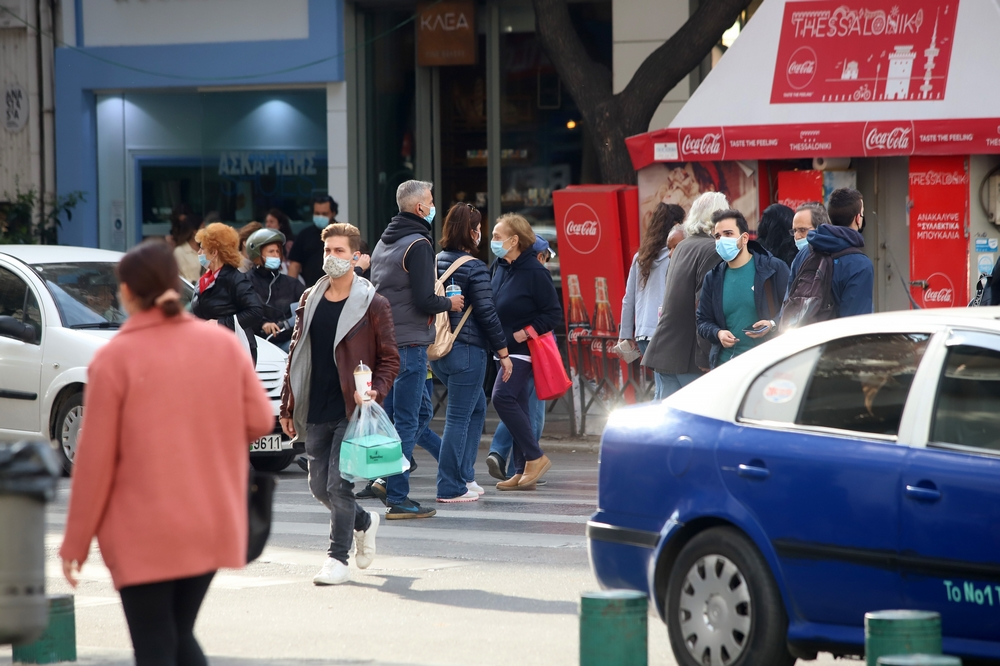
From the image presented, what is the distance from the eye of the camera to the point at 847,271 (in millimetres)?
8367

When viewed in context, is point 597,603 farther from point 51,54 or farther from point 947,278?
point 51,54

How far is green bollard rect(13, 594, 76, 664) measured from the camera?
5.67 m

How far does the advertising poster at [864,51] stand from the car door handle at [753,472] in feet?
29.1

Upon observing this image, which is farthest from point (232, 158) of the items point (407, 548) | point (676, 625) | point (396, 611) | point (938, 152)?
point (676, 625)

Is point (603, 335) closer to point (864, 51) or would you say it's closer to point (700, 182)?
point (700, 182)

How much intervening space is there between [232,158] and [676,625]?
542 inches

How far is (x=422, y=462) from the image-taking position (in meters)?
12.5

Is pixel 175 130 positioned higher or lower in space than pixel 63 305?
higher

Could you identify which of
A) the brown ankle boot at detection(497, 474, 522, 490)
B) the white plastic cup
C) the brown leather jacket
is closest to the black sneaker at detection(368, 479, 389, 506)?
the brown ankle boot at detection(497, 474, 522, 490)

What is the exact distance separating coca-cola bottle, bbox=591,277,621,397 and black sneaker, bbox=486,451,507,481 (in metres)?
2.67

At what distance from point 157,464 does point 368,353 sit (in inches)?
129

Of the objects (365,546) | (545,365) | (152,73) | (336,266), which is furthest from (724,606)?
(152,73)

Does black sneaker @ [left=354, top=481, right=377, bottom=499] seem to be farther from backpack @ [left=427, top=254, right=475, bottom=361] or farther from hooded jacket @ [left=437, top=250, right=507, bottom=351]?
hooded jacket @ [left=437, top=250, right=507, bottom=351]

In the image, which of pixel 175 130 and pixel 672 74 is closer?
pixel 672 74
